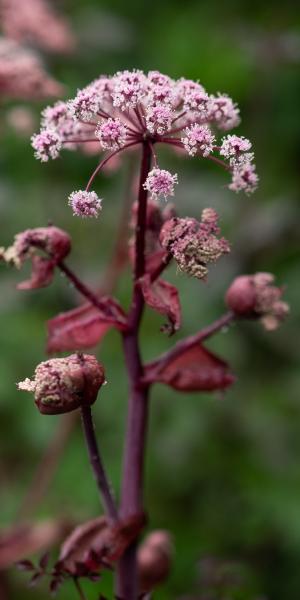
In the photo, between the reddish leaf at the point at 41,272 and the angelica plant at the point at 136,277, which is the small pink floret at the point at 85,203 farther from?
the reddish leaf at the point at 41,272

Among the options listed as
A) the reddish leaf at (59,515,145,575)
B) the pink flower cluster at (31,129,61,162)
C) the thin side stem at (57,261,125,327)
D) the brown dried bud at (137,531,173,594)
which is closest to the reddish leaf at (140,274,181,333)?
the thin side stem at (57,261,125,327)

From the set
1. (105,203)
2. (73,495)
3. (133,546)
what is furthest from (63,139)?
(105,203)

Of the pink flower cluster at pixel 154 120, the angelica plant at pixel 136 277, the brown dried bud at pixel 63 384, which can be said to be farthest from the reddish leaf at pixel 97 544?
the pink flower cluster at pixel 154 120

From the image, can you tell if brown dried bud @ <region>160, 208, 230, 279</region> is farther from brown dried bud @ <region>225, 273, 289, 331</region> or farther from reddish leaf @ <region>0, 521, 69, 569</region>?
reddish leaf @ <region>0, 521, 69, 569</region>

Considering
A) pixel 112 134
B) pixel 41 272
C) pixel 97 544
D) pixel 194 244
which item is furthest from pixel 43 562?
pixel 112 134

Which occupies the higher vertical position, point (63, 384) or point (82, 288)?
point (82, 288)

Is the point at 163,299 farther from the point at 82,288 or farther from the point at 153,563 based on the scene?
the point at 153,563
